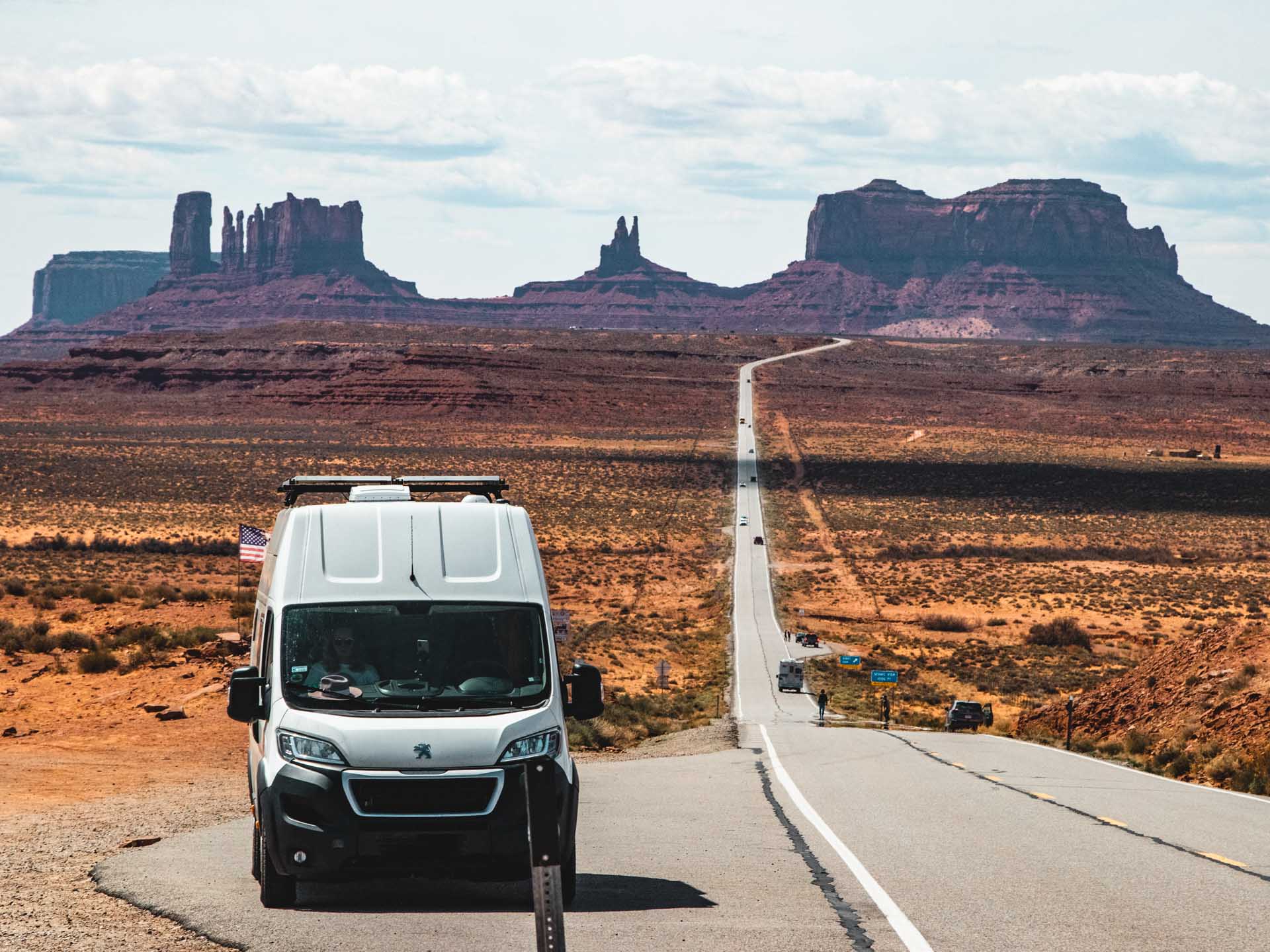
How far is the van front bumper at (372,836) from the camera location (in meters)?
8.26

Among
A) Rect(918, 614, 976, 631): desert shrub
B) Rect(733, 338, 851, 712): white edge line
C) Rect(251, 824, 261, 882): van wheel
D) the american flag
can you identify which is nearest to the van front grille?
Rect(251, 824, 261, 882): van wheel

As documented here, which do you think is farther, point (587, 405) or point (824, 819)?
point (587, 405)

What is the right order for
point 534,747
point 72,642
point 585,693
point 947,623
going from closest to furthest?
point 534,747 < point 585,693 < point 72,642 < point 947,623

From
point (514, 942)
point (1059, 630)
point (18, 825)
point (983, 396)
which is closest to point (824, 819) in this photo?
point (514, 942)

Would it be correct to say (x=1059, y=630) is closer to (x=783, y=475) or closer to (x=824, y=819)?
(x=824, y=819)

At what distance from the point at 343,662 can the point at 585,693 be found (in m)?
1.47

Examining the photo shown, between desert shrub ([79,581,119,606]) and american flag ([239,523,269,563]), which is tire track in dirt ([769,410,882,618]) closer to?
desert shrub ([79,581,119,606])

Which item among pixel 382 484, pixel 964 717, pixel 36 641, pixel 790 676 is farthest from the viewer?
pixel 790 676

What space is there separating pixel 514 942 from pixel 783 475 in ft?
307

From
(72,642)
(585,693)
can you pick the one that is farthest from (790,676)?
(585,693)

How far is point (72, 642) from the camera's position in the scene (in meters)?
29.8

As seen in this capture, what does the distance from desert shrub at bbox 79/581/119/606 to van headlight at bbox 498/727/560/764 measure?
31.5 meters

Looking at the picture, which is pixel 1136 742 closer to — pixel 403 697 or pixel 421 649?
pixel 421 649

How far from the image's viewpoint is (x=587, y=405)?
146125mm
